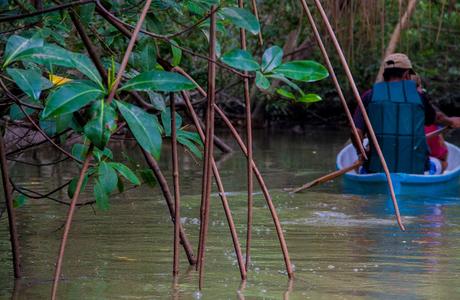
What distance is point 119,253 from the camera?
19.4 ft

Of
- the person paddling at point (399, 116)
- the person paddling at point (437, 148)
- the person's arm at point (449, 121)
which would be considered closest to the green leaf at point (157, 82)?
the person paddling at point (399, 116)

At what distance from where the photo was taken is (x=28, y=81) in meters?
3.52

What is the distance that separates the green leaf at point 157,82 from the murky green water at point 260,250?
4.81ft

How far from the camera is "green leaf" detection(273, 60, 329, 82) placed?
3695 millimetres

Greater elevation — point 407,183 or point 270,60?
point 270,60

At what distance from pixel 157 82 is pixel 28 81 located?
1.47 ft

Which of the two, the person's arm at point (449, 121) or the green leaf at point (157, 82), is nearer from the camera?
the green leaf at point (157, 82)

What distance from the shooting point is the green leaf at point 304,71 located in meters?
3.70

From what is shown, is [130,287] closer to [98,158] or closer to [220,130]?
[98,158]

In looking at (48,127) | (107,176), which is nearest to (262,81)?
(107,176)

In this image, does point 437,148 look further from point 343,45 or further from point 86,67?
point 86,67

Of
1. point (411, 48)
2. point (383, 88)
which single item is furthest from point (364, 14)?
point (411, 48)

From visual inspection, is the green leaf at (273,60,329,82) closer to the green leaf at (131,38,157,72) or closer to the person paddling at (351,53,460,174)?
the green leaf at (131,38,157,72)

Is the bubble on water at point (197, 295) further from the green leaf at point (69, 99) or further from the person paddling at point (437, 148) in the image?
the person paddling at point (437, 148)
